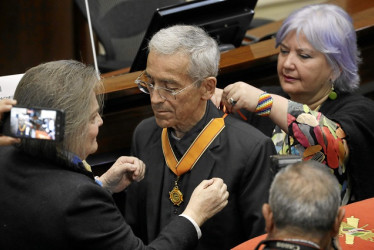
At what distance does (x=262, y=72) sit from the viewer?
304 centimetres

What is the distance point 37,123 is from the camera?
A: 168 centimetres

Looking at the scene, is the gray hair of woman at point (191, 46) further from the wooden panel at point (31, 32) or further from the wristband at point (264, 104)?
the wooden panel at point (31, 32)

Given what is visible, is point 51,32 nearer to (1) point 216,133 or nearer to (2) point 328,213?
(1) point 216,133

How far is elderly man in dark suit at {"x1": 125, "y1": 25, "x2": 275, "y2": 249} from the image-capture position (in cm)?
223

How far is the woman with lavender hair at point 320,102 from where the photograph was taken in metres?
2.45

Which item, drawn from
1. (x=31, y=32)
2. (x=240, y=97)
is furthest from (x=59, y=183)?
(x=31, y=32)

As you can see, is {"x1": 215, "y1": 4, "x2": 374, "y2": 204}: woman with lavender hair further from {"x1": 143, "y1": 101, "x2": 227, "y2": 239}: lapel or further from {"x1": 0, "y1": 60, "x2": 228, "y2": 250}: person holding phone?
{"x1": 0, "y1": 60, "x2": 228, "y2": 250}: person holding phone

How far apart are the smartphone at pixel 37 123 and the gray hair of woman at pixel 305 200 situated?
A: 1.83 feet

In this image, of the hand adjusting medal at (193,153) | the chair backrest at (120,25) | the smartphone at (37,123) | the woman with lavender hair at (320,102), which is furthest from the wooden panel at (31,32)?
the smartphone at (37,123)

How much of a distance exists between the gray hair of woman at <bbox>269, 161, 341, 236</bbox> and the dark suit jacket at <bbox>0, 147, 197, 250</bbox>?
0.53m

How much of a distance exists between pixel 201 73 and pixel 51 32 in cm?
280

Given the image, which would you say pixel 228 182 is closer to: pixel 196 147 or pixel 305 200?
pixel 196 147

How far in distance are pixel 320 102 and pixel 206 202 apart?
2.75ft

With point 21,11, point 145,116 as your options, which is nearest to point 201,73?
point 145,116
